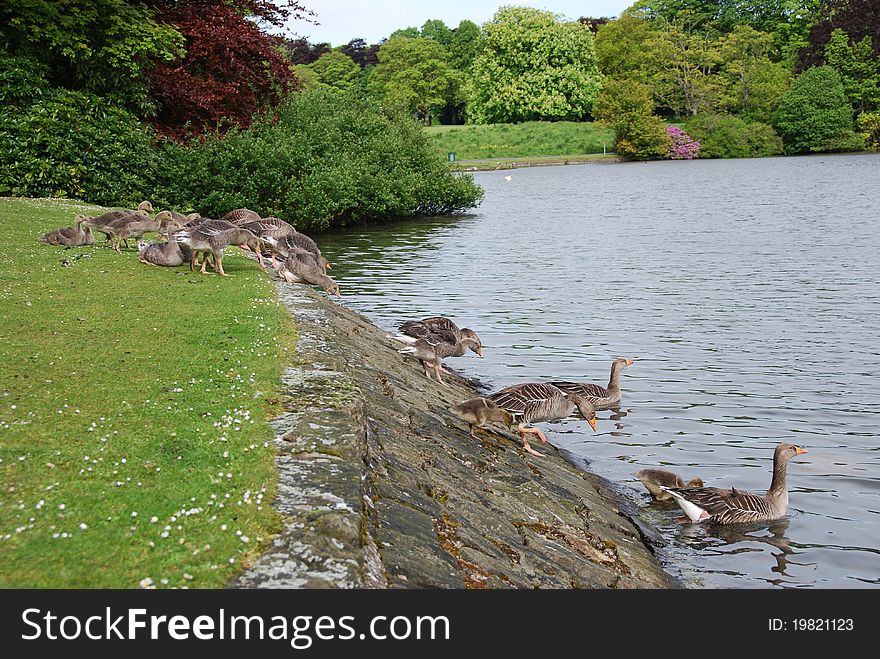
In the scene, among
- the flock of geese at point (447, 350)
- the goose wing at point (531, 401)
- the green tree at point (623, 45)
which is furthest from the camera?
the green tree at point (623, 45)

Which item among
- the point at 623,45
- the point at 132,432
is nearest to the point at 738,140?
the point at 623,45

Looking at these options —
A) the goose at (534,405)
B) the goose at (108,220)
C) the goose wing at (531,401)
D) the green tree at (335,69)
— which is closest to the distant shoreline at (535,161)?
the green tree at (335,69)

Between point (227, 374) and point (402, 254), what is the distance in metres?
23.2

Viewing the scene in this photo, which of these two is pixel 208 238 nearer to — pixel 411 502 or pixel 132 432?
pixel 132 432

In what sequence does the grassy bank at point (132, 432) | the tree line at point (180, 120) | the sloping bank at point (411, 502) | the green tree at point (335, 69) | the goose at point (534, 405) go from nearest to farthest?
1. the grassy bank at point (132, 432)
2. the sloping bank at point (411, 502)
3. the goose at point (534, 405)
4. the tree line at point (180, 120)
5. the green tree at point (335, 69)

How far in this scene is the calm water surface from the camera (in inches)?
398

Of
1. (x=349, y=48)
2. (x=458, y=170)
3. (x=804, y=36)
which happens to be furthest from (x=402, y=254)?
(x=349, y=48)

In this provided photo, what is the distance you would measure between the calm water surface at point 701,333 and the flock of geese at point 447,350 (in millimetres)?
326

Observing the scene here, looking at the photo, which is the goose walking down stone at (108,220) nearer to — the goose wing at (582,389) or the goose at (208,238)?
the goose at (208,238)

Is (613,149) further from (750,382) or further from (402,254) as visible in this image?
(750,382)

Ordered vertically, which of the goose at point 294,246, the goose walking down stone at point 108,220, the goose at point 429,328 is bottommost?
the goose at point 429,328

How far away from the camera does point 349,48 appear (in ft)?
534

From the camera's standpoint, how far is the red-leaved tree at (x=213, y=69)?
30.9 meters
